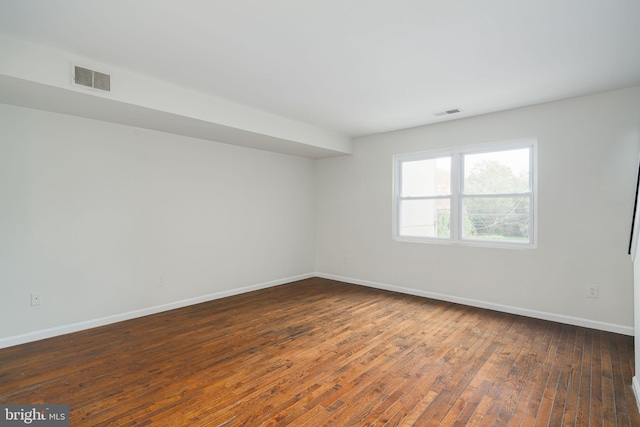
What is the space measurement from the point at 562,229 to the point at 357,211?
297cm

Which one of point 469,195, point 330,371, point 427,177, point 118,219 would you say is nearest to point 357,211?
point 427,177

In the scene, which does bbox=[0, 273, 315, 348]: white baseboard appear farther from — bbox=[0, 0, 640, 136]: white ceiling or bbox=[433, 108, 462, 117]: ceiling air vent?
bbox=[433, 108, 462, 117]: ceiling air vent

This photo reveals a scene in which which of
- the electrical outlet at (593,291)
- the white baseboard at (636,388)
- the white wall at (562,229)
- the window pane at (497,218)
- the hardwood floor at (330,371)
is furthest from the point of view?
the window pane at (497,218)

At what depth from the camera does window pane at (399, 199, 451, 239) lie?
488 cm

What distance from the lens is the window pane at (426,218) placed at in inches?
192

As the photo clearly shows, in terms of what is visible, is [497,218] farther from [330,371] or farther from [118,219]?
[118,219]

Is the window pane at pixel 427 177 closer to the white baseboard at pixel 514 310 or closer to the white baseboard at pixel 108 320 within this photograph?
the white baseboard at pixel 514 310

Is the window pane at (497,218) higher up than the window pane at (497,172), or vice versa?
the window pane at (497,172)

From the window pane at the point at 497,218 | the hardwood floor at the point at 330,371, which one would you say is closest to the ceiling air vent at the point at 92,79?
the hardwood floor at the point at 330,371

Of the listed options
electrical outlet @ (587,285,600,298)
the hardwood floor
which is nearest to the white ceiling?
electrical outlet @ (587,285,600,298)

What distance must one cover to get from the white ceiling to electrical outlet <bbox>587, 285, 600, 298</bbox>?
216cm

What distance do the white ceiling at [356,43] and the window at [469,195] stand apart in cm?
87

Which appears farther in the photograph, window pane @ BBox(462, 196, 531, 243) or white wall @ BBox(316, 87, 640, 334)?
window pane @ BBox(462, 196, 531, 243)

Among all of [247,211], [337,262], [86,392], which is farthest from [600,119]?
[86,392]
